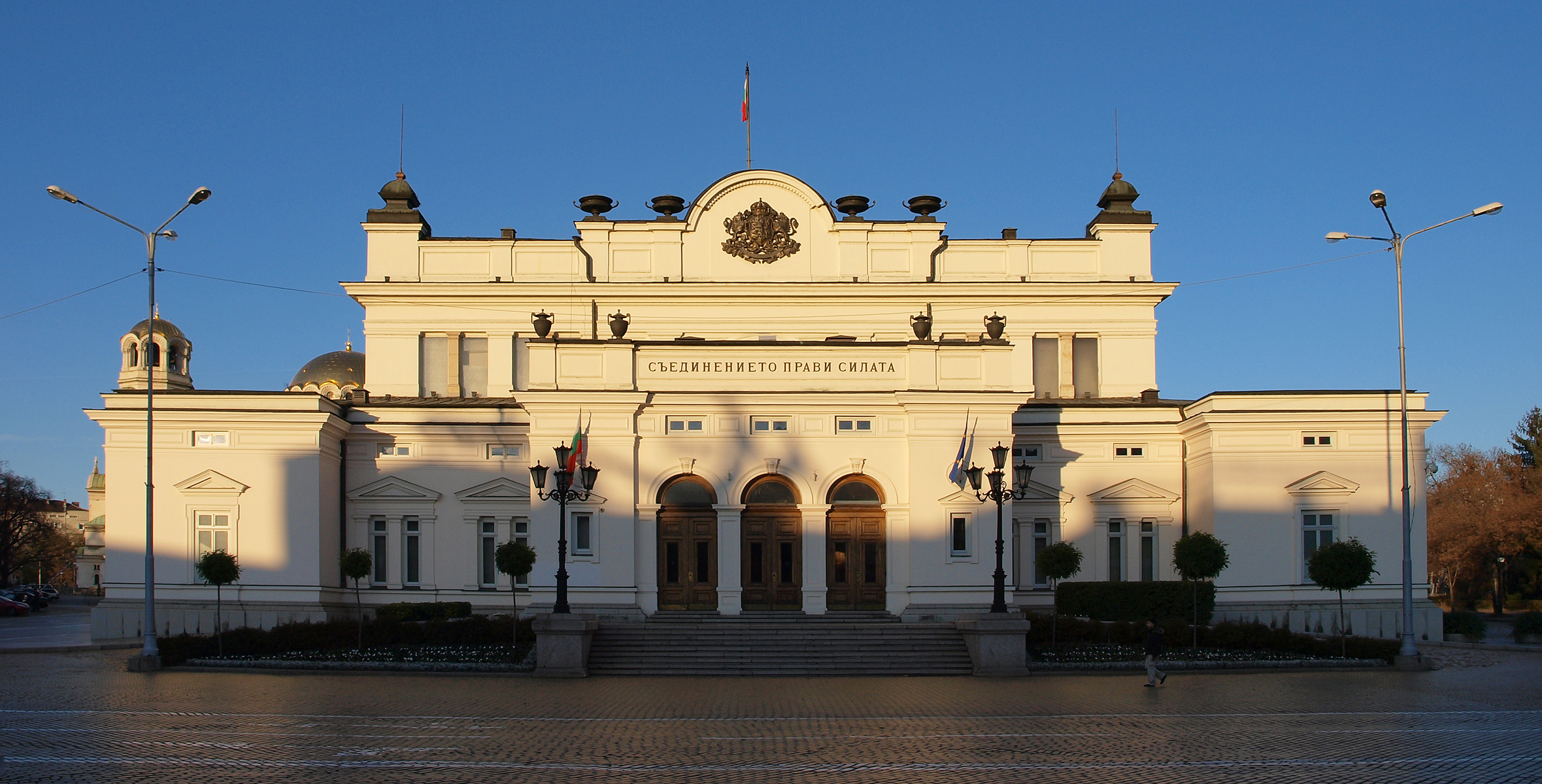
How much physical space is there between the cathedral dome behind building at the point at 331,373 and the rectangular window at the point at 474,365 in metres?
22.9

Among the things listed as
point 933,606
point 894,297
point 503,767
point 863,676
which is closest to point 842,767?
point 503,767

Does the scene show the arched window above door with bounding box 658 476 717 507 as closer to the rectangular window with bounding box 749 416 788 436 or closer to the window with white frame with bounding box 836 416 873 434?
the rectangular window with bounding box 749 416 788 436

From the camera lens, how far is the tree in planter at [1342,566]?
34.1 metres

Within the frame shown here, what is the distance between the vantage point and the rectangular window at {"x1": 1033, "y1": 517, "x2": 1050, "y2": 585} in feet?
135

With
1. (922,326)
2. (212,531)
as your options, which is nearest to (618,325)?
(922,326)

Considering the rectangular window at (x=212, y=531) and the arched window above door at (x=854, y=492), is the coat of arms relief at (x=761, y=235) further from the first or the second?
the rectangular window at (x=212, y=531)

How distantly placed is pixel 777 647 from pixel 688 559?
5.12m

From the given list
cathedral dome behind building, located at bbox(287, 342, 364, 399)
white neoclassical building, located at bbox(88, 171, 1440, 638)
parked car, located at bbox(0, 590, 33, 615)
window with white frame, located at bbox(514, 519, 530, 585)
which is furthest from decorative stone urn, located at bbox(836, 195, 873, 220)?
parked car, located at bbox(0, 590, 33, 615)

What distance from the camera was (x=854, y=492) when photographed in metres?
36.7

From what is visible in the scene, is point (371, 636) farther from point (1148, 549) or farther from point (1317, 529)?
point (1317, 529)

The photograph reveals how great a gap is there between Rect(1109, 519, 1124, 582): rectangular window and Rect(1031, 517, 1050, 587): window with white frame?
2051 mm

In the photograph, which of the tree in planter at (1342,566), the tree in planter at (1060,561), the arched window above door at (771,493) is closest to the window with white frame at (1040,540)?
the tree in planter at (1060,561)

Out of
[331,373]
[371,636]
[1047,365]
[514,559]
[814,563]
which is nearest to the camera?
[371,636]

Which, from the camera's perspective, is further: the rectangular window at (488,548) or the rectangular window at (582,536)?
the rectangular window at (488,548)
